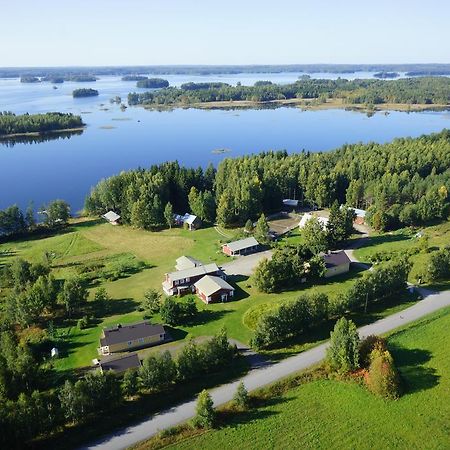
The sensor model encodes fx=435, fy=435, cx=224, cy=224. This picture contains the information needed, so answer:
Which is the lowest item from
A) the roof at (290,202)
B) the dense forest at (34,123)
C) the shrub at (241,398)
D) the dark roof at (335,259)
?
the shrub at (241,398)

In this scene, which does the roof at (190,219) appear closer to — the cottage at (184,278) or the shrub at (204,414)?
the cottage at (184,278)

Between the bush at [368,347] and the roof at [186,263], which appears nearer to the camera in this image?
the bush at [368,347]

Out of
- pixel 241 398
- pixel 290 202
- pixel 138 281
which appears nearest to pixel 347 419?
pixel 241 398

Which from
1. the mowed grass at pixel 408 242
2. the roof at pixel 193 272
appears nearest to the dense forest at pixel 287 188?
the mowed grass at pixel 408 242

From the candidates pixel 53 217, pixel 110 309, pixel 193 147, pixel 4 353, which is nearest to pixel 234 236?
pixel 110 309

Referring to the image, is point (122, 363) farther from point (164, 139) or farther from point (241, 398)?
point (164, 139)

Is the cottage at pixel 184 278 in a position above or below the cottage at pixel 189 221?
below
